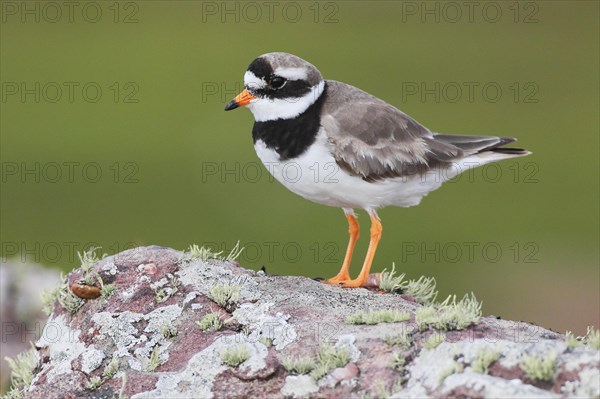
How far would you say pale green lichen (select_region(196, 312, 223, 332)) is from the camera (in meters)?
7.82

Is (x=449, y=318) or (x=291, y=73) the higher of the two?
(x=291, y=73)

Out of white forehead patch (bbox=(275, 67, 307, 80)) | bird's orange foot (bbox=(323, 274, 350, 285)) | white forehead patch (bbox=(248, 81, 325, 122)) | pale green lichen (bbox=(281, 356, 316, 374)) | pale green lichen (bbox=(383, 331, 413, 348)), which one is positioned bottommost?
bird's orange foot (bbox=(323, 274, 350, 285))

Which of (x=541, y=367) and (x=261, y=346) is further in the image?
(x=261, y=346)

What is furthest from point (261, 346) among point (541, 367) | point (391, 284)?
point (391, 284)

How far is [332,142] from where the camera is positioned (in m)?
10.1

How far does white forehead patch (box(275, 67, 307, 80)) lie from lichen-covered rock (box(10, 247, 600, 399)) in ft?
7.02

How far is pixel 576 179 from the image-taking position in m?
31.0

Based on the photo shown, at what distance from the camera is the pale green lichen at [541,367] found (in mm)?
6258

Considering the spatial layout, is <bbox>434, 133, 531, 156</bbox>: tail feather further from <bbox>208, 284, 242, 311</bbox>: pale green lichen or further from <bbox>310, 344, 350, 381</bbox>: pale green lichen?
<bbox>310, 344, 350, 381</bbox>: pale green lichen

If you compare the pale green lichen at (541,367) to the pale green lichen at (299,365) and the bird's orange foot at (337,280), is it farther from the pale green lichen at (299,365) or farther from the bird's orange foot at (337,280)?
the bird's orange foot at (337,280)

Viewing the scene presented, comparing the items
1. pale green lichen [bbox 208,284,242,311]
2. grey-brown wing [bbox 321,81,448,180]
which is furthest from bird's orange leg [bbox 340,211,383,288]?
pale green lichen [bbox 208,284,242,311]

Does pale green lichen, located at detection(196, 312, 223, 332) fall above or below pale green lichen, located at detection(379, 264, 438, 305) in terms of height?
above

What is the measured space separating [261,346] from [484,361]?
1.79 m

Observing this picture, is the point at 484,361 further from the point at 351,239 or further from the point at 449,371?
the point at 351,239
